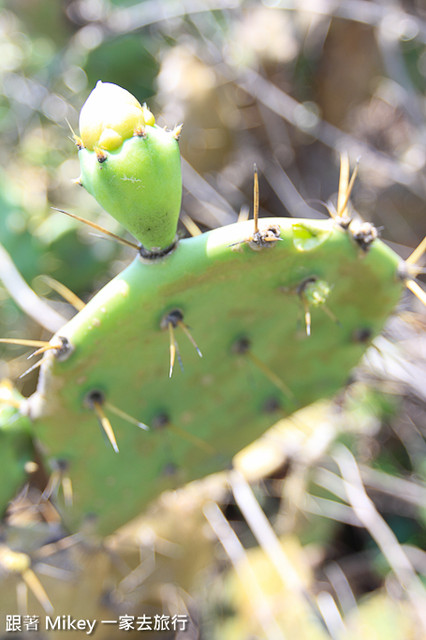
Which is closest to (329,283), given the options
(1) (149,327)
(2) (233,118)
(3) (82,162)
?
(1) (149,327)

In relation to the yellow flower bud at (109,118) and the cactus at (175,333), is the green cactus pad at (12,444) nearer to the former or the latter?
the cactus at (175,333)

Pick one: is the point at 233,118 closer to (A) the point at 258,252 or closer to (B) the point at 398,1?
(B) the point at 398,1

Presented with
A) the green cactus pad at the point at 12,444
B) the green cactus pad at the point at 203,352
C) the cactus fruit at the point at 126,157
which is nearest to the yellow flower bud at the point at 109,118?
the cactus fruit at the point at 126,157

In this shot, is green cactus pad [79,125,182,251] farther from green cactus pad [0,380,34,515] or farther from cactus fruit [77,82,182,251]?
green cactus pad [0,380,34,515]

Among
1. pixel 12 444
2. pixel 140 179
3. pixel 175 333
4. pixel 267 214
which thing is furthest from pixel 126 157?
pixel 267 214

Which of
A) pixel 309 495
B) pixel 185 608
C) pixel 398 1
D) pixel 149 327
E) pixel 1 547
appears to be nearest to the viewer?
pixel 149 327

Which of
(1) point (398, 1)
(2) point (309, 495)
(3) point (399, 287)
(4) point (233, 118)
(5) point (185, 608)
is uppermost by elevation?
(1) point (398, 1)
